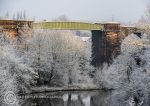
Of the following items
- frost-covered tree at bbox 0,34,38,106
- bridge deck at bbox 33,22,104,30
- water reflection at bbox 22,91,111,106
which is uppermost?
bridge deck at bbox 33,22,104,30

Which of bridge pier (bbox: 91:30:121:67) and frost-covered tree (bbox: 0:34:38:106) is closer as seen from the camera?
frost-covered tree (bbox: 0:34:38:106)

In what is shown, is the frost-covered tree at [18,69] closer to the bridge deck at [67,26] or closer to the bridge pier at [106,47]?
the bridge deck at [67,26]

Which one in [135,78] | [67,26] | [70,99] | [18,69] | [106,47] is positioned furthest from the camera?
[106,47]

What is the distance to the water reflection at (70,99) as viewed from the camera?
31331 millimetres

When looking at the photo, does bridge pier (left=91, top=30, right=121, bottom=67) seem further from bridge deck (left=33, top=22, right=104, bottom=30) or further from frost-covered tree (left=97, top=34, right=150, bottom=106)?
frost-covered tree (left=97, top=34, right=150, bottom=106)

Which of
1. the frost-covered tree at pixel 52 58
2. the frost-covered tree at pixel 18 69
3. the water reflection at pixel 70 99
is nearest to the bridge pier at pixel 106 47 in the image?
the frost-covered tree at pixel 52 58

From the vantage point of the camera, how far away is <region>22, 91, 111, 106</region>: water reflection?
31331 millimetres

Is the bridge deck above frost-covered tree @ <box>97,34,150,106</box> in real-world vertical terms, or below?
above

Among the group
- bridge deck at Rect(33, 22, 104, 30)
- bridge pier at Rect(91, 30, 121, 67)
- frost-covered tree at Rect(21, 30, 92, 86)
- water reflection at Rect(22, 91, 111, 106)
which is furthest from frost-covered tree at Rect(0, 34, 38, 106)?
bridge pier at Rect(91, 30, 121, 67)

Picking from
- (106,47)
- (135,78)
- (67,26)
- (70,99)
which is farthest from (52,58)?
(135,78)

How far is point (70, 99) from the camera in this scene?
33844 millimetres

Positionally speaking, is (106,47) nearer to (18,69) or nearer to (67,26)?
(67,26)

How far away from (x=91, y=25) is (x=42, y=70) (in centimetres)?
998

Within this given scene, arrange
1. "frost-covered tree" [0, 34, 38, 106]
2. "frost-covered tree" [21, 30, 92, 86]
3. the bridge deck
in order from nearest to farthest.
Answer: "frost-covered tree" [0, 34, 38, 106]
"frost-covered tree" [21, 30, 92, 86]
the bridge deck
